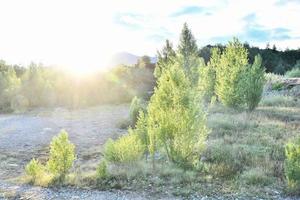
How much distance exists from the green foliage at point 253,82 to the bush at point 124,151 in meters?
15.2

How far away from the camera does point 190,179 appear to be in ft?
53.6

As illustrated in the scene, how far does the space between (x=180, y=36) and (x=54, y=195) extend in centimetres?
2906

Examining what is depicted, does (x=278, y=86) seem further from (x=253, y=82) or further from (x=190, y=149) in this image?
(x=190, y=149)

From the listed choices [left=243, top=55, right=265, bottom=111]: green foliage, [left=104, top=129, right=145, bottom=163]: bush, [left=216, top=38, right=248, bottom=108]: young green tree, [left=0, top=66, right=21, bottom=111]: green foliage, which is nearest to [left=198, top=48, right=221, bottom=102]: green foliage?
[left=216, top=38, right=248, bottom=108]: young green tree

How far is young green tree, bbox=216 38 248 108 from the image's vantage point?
31.8 metres

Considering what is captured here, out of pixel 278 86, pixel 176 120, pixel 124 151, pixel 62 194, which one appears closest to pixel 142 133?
pixel 124 151

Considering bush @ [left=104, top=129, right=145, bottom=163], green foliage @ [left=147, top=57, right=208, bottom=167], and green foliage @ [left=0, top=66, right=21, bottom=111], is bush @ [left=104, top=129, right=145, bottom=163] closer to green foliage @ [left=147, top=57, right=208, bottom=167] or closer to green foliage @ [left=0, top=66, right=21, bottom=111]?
green foliage @ [left=147, top=57, right=208, bottom=167]

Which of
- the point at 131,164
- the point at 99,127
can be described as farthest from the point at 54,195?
the point at 99,127

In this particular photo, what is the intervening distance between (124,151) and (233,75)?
54.0 feet

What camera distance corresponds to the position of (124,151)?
59.2 feet

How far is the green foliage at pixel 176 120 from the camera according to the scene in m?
18.0

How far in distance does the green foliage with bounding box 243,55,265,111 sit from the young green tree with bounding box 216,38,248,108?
0.42m

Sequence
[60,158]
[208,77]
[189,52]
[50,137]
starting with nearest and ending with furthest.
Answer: [60,158], [50,137], [208,77], [189,52]

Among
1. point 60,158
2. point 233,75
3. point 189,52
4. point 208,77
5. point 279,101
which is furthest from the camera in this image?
point 189,52
